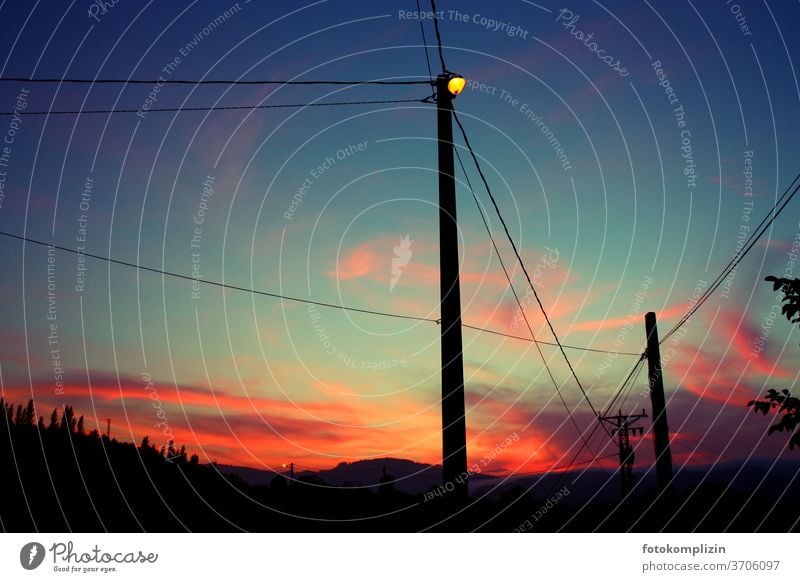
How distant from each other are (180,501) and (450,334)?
49.6 feet

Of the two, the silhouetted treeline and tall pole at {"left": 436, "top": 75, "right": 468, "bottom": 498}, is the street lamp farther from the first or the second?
the silhouetted treeline

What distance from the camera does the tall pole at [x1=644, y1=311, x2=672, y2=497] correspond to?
60.0ft

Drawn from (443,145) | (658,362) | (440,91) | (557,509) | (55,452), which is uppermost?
(440,91)

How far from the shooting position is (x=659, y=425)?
18359mm

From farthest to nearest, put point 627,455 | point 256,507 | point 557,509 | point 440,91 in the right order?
point 627,455 → point 557,509 → point 256,507 → point 440,91

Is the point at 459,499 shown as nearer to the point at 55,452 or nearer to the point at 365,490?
the point at 55,452

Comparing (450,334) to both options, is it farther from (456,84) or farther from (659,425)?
(659,425)

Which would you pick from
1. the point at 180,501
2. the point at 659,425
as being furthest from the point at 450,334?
the point at 180,501

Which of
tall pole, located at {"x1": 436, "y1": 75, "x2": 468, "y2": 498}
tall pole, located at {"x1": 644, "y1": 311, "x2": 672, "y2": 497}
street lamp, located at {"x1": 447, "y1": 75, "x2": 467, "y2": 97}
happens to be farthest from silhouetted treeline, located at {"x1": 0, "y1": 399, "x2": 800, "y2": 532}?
street lamp, located at {"x1": 447, "y1": 75, "x2": 467, "y2": 97}

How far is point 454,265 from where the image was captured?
32.2 ft

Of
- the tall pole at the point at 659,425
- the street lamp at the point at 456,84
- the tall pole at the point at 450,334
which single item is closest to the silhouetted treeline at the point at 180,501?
the tall pole at the point at 659,425
